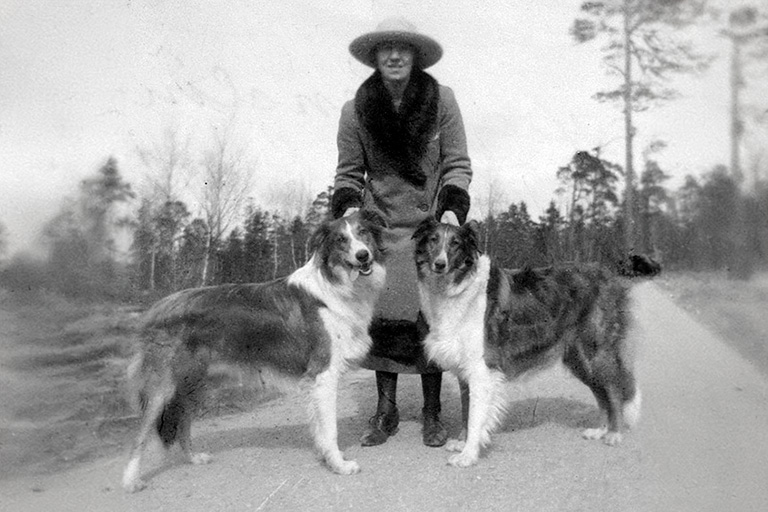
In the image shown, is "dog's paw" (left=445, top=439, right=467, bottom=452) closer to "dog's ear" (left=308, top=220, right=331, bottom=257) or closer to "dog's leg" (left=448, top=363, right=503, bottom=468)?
"dog's leg" (left=448, top=363, right=503, bottom=468)

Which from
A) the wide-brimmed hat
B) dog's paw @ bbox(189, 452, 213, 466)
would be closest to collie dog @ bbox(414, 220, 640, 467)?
the wide-brimmed hat

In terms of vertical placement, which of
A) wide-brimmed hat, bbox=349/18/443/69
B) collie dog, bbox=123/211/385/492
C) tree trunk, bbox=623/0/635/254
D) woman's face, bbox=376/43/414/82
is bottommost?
collie dog, bbox=123/211/385/492

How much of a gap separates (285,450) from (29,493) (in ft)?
5.16

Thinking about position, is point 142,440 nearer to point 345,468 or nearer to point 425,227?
point 345,468

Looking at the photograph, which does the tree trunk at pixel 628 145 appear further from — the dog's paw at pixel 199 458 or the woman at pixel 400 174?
the dog's paw at pixel 199 458

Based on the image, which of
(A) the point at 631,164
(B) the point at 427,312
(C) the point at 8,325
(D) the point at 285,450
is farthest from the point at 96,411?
(A) the point at 631,164

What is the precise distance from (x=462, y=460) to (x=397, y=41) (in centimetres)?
290

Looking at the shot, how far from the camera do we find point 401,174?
15.0 ft

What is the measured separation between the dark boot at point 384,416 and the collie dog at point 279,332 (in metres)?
0.61

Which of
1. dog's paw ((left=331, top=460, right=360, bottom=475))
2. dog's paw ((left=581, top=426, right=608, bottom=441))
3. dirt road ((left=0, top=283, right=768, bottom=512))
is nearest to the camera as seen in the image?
dirt road ((left=0, top=283, right=768, bottom=512))

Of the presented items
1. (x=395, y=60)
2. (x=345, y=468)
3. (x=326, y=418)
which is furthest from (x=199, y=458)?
(x=395, y=60)

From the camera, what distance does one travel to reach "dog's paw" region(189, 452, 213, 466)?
158 inches

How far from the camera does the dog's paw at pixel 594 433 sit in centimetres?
434

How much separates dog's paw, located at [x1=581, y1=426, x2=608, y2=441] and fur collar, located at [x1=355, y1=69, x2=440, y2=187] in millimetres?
2357
